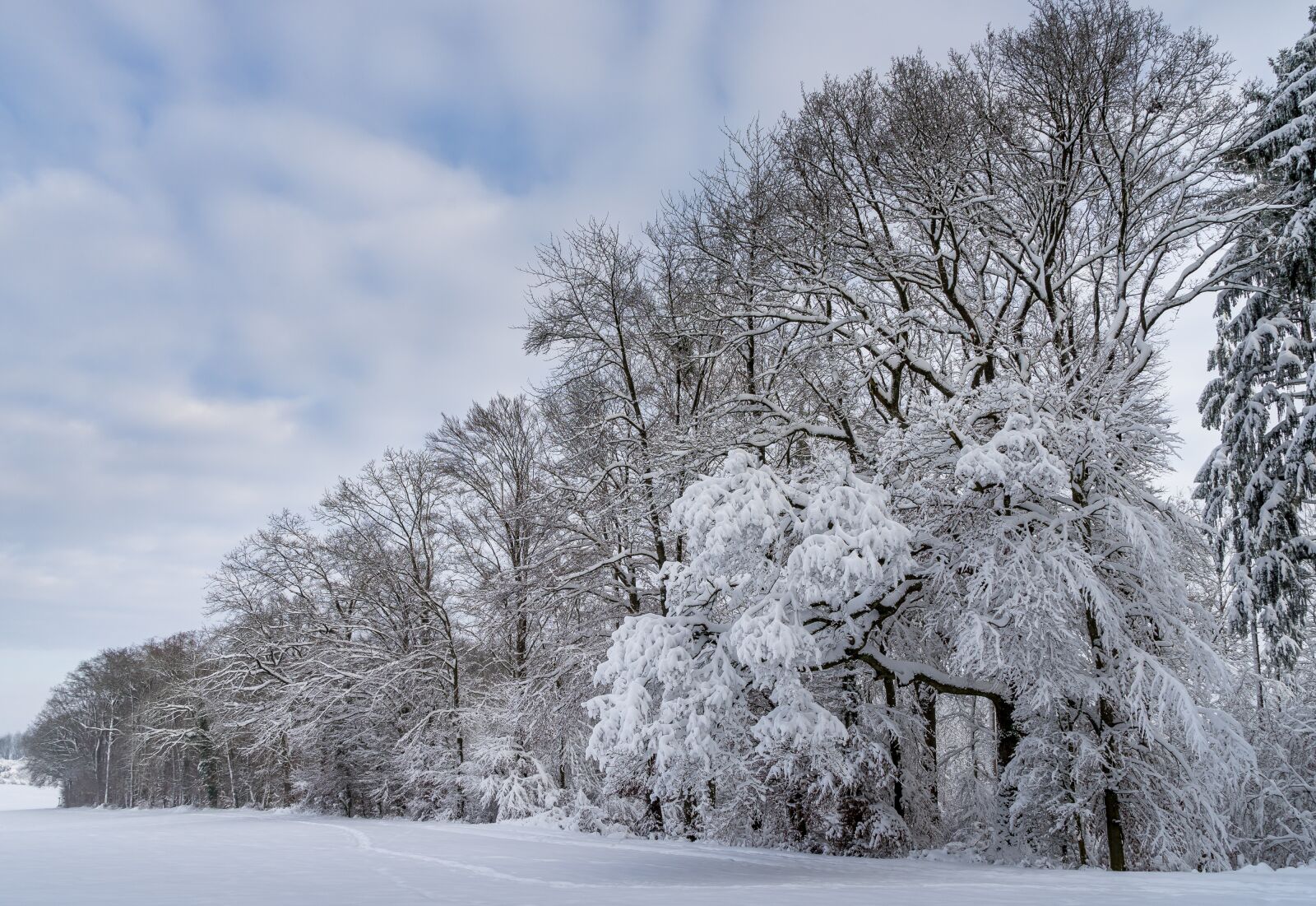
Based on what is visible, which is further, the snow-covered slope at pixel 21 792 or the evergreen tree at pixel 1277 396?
the snow-covered slope at pixel 21 792

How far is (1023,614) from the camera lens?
26.6 ft

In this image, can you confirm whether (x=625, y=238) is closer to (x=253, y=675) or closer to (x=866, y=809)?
(x=866, y=809)

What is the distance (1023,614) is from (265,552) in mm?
22952

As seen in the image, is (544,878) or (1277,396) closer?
(544,878)

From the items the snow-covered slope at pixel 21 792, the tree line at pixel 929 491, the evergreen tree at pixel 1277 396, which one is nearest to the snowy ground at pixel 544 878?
the tree line at pixel 929 491

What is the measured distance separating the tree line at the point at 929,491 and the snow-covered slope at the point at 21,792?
4817 centimetres

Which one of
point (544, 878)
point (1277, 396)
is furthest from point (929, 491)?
point (1277, 396)

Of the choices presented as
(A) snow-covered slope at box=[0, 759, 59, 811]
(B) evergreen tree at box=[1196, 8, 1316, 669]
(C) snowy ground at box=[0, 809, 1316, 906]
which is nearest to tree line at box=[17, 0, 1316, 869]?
(B) evergreen tree at box=[1196, 8, 1316, 669]

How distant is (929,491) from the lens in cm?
953

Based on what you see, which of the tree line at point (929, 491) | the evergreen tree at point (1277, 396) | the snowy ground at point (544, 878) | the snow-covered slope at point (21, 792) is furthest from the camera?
the snow-covered slope at point (21, 792)

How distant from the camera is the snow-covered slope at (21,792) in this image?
54.5 metres

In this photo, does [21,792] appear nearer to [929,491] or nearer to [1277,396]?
[929,491]

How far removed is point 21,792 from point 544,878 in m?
92.9

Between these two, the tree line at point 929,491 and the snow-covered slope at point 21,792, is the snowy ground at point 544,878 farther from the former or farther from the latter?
the snow-covered slope at point 21,792
